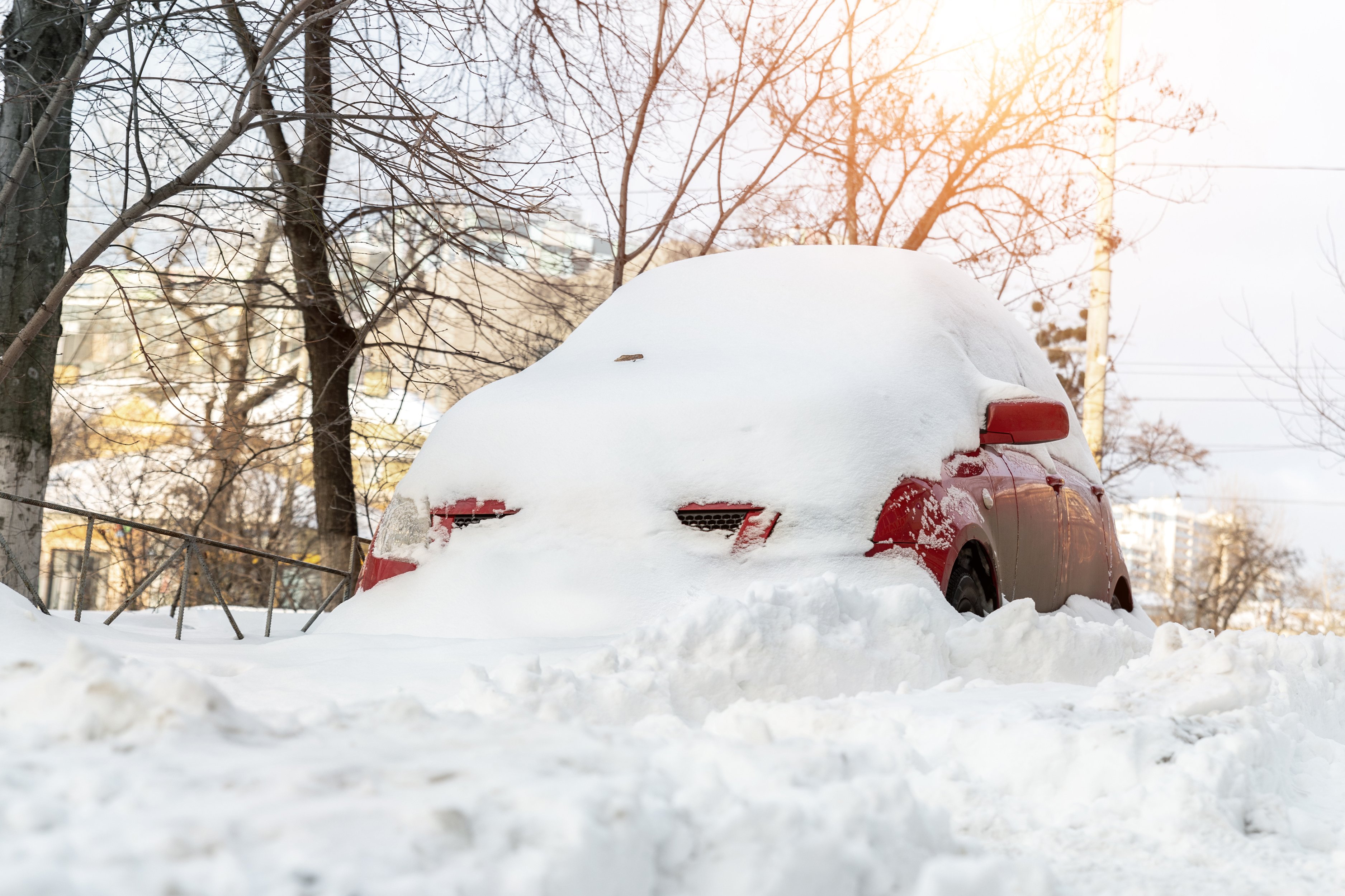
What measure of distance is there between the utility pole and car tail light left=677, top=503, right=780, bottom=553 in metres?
10.8

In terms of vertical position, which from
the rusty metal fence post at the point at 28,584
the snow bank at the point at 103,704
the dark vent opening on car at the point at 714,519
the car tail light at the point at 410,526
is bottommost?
the rusty metal fence post at the point at 28,584

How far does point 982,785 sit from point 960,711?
361mm

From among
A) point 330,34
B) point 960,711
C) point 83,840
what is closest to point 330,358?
point 330,34

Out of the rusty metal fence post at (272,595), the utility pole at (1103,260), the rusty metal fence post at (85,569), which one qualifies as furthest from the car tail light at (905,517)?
the utility pole at (1103,260)

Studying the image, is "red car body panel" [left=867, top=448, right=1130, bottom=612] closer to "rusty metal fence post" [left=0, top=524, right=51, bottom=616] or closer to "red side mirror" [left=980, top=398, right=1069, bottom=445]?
"red side mirror" [left=980, top=398, right=1069, bottom=445]

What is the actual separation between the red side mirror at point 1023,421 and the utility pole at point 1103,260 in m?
9.66

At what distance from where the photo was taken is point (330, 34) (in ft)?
18.0

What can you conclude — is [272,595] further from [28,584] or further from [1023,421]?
[1023,421]

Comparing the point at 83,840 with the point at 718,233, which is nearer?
the point at 83,840

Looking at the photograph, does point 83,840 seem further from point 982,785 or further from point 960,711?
point 960,711

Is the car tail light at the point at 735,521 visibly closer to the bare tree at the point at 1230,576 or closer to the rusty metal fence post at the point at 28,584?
the rusty metal fence post at the point at 28,584

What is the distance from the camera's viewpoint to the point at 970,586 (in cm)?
379

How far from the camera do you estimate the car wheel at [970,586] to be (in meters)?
3.68

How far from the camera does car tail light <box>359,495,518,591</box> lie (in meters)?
3.75
